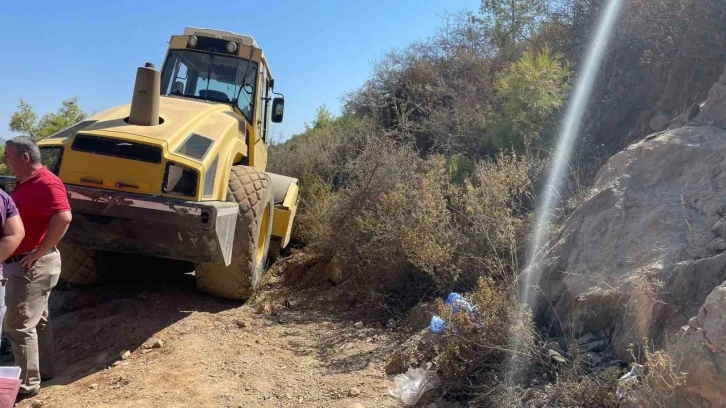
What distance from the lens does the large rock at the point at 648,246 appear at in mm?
3186

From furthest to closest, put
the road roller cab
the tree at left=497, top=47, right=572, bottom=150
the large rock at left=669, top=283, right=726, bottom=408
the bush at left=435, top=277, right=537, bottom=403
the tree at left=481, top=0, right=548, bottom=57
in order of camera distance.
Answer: the tree at left=481, top=0, right=548, bottom=57, the tree at left=497, top=47, right=572, bottom=150, the road roller cab, the bush at left=435, top=277, right=537, bottom=403, the large rock at left=669, top=283, right=726, bottom=408

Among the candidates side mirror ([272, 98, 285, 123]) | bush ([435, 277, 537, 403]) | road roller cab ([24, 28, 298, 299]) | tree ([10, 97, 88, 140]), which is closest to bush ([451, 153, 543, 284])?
bush ([435, 277, 537, 403])

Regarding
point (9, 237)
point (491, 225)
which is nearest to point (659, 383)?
point (491, 225)

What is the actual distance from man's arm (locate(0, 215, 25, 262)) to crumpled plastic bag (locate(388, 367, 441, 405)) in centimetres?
247

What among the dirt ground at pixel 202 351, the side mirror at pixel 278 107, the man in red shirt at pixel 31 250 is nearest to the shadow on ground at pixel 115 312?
the dirt ground at pixel 202 351

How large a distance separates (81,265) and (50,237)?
7.02 ft

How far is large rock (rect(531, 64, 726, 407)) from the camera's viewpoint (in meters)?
3.19

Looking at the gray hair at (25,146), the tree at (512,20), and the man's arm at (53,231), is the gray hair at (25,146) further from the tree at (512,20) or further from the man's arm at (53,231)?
the tree at (512,20)

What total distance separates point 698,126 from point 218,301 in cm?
460

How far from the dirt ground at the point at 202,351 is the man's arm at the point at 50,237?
3.15ft

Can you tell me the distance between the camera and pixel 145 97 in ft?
16.0

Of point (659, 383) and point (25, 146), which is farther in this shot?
point (25, 146)

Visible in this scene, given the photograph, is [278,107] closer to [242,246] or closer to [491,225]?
[242,246]

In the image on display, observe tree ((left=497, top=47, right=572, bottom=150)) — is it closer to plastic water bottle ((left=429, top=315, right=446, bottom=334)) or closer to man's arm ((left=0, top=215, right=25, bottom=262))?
plastic water bottle ((left=429, top=315, right=446, bottom=334))
